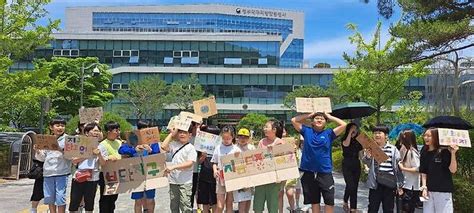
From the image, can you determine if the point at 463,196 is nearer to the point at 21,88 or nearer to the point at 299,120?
the point at 299,120

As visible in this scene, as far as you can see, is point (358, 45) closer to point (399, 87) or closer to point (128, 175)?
point (399, 87)

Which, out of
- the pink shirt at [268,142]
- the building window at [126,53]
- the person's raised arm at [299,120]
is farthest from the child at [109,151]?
the building window at [126,53]

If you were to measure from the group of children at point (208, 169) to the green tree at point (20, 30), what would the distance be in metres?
8.81

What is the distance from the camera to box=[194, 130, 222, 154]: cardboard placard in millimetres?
7637

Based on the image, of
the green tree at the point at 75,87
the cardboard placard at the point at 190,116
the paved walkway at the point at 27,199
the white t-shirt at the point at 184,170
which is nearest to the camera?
the white t-shirt at the point at 184,170

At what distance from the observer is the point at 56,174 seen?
7.07m

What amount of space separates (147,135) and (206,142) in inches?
38.2

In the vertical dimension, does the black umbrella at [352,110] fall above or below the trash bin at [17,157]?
above

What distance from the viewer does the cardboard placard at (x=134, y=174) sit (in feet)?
23.2

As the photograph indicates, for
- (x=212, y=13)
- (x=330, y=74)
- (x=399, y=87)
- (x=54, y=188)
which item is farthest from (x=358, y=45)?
(x=212, y=13)

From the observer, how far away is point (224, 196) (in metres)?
7.27

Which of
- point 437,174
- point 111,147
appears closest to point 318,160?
point 437,174

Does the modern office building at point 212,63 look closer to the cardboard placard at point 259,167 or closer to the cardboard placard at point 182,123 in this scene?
the cardboard placard at point 182,123

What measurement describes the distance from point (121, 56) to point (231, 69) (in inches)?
576
